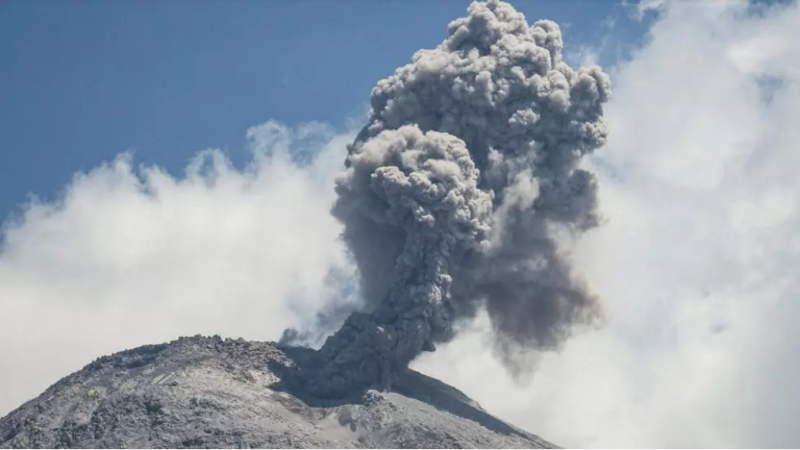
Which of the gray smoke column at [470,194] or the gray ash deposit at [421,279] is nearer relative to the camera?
the gray ash deposit at [421,279]

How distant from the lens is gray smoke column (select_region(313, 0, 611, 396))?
113 metres

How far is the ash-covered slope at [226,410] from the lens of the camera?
105 metres

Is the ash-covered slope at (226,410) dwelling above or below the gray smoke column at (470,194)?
below

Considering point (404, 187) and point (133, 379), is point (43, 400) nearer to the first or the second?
point (133, 379)

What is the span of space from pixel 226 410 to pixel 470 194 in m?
23.4

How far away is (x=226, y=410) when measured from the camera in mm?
106625

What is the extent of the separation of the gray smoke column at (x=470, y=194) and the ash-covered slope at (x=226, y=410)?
11.6ft

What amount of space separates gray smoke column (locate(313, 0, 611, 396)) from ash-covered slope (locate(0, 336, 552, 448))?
354 cm

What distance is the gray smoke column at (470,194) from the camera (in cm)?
11344

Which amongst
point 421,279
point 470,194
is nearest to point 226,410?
point 421,279

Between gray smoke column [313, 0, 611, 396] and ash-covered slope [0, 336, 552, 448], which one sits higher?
gray smoke column [313, 0, 611, 396]

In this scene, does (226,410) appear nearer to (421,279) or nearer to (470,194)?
(421,279)

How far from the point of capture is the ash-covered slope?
105250mm

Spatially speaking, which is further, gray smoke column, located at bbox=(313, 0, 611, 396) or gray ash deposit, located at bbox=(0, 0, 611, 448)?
gray smoke column, located at bbox=(313, 0, 611, 396)
